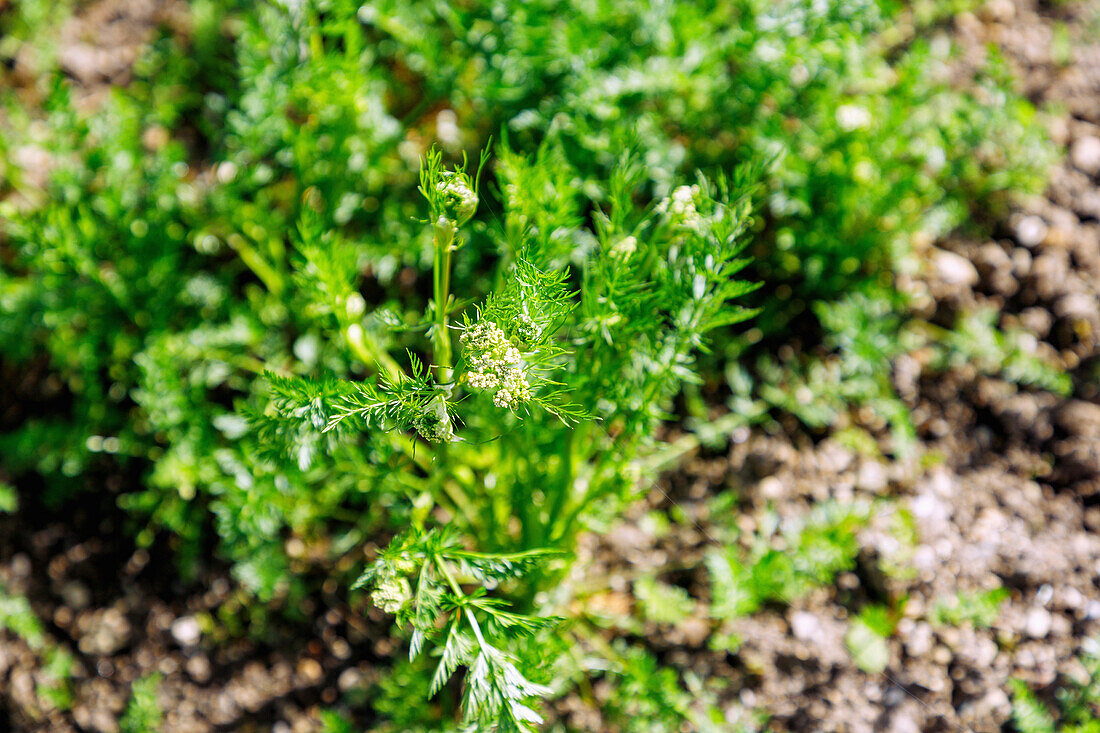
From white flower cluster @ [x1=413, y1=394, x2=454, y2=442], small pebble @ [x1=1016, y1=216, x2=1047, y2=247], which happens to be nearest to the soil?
small pebble @ [x1=1016, y1=216, x2=1047, y2=247]

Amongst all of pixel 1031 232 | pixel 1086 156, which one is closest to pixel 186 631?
pixel 1031 232

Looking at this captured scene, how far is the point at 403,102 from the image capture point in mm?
2578

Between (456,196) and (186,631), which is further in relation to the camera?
Answer: (186,631)

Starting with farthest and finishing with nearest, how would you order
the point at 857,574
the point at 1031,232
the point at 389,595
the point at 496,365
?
the point at 1031,232
the point at 857,574
the point at 389,595
the point at 496,365

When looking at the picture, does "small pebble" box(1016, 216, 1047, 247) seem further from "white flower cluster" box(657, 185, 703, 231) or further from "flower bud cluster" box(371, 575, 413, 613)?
"flower bud cluster" box(371, 575, 413, 613)

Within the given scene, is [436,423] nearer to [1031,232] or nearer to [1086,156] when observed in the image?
[1031,232]

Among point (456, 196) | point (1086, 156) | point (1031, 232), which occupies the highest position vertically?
point (456, 196)

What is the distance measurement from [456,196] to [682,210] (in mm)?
397

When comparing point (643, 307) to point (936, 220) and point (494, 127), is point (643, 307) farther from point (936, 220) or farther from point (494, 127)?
point (936, 220)

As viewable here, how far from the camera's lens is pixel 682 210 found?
146 cm

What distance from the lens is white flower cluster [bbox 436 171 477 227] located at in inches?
53.2

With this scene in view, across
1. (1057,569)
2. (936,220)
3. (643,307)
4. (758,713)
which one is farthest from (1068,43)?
(758,713)

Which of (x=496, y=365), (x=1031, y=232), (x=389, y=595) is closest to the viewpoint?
(x=496, y=365)

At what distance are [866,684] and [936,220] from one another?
1231 mm
